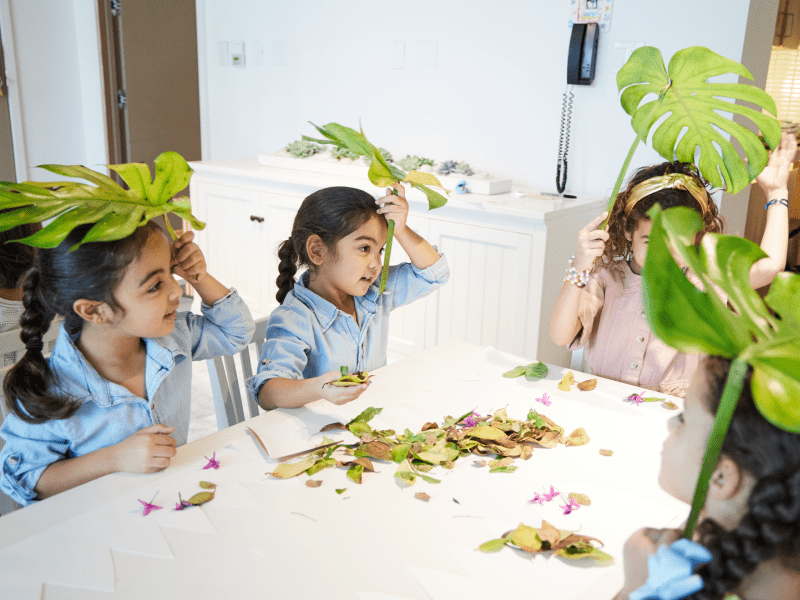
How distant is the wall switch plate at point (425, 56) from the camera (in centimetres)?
330

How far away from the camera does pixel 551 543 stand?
35.1 inches

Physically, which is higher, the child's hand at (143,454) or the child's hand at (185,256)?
the child's hand at (185,256)

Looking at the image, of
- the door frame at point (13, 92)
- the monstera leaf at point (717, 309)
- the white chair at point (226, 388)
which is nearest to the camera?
the monstera leaf at point (717, 309)

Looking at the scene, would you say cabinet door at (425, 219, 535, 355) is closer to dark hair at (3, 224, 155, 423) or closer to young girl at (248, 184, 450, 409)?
young girl at (248, 184, 450, 409)

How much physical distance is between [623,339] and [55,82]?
4.29m

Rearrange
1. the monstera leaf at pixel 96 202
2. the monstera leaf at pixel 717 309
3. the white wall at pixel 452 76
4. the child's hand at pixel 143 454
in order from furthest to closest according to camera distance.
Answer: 1. the white wall at pixel 452 76
2. the child's hand at pixel 143 454
3. the monstera leaf at pixel 96 202
4. the monstera leaf at pixel 717 309

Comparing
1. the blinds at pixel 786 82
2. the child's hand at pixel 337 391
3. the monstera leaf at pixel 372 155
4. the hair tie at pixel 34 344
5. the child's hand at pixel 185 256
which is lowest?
the child's hand at pixel 337 391

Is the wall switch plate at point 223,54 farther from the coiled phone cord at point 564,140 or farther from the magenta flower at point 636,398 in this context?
the magenta flower at point 636,398

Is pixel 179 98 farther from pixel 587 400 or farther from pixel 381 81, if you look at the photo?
pixel 587 400

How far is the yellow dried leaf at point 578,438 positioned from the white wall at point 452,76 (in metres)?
1.87

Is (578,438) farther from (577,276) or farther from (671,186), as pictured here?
(671,186)

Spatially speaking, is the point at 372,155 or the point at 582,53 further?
the point at 582,53

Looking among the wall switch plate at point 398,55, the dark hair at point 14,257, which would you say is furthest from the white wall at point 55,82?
the dark hair at point 14,257

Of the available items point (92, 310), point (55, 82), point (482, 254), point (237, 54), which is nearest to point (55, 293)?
point (92, 310)
